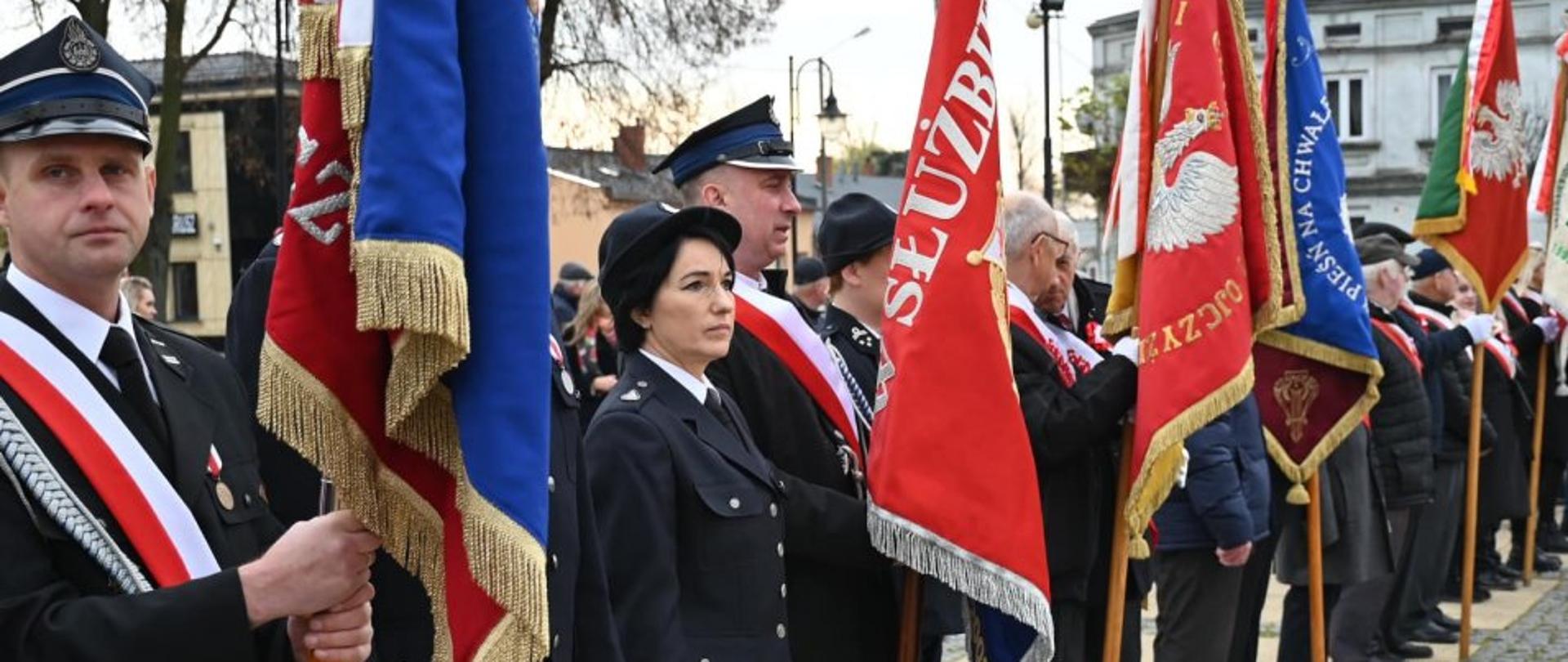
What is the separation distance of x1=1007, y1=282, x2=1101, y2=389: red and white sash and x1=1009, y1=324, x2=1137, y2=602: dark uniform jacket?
41mm

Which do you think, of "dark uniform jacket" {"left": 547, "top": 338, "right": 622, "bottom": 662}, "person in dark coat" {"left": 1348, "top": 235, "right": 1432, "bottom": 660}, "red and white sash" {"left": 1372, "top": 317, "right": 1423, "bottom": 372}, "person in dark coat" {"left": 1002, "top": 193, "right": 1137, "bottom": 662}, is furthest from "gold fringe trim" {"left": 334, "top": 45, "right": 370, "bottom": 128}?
"red and white sash" {"left": 1372, "top": 317, "right": 1423, "bottom": 372}


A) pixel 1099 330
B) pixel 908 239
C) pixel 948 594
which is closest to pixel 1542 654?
pixel 1099 330

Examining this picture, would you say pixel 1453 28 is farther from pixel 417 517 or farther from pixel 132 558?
pixel 132 558

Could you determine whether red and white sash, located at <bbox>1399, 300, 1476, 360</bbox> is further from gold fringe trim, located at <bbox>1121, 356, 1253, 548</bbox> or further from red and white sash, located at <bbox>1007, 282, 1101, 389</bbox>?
gold fringe trim, located at <bbox>1121, 356, 1253, 548</bbox>

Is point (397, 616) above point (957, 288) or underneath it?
underneath

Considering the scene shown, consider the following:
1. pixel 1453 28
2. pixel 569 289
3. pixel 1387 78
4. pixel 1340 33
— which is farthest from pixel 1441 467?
pixel 1453 28

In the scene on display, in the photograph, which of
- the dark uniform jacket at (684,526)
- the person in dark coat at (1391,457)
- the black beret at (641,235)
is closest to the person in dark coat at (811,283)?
the person in dark coat at (1391,457)

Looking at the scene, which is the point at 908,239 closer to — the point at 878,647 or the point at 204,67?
the point at 878,647

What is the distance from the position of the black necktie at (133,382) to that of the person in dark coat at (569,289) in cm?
1121

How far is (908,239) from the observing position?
5074mm

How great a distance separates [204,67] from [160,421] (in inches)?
1666

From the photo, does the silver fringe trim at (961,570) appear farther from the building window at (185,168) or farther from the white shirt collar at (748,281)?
the building window at (185,168)

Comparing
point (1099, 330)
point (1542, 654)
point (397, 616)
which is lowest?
point (1542, 654)

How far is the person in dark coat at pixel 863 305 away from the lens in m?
5.40
